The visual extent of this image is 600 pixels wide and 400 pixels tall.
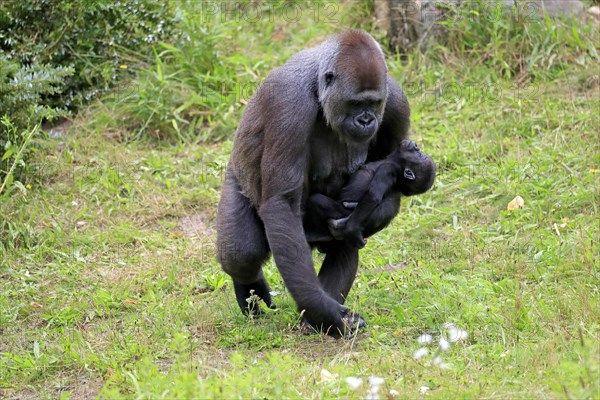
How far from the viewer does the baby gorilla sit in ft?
17.5

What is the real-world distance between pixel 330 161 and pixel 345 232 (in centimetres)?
44

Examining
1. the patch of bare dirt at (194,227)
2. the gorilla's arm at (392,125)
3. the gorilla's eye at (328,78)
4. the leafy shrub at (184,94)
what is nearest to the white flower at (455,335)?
the gorilla's arm at (392,125)

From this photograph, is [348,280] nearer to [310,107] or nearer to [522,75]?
[310,107]

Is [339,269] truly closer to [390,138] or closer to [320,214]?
[320,214]

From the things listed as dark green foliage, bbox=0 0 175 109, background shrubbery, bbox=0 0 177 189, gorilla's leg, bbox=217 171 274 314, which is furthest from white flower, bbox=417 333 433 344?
dark green foliage, bbox=0 0 175 109

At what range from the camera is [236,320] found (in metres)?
5.58

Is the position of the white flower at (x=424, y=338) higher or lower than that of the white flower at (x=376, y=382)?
lower

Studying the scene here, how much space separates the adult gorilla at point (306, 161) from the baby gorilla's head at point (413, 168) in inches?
5.4

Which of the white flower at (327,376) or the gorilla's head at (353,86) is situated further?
the gorilla's head at (353,86)

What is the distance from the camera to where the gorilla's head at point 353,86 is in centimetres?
503

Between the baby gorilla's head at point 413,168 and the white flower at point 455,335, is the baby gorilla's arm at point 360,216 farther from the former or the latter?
the white flower at point 455,335

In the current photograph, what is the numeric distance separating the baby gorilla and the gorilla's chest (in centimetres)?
6

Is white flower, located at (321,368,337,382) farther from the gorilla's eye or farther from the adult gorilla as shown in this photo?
the gorilla's eye

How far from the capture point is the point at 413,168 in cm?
553
